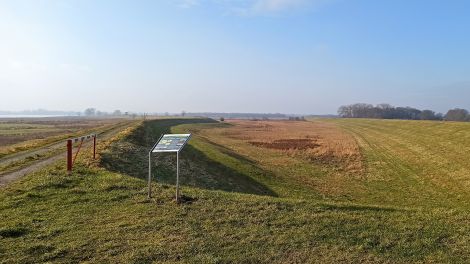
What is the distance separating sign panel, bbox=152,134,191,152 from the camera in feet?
39.2

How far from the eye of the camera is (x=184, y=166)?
2334 centimetres

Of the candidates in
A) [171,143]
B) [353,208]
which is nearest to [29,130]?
[171,143]

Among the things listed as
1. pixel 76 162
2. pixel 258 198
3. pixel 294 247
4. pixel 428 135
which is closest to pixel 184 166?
pixel 76 162

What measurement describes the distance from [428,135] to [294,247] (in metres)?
45.2

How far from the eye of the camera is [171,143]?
12312 millimetres

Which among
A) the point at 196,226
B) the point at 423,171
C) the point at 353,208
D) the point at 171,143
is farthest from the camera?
the point at 423,171

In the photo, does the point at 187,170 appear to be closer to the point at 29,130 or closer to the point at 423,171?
the point at 423,171

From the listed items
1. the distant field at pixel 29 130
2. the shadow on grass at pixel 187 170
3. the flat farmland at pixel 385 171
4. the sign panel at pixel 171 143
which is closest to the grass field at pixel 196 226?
the shadow on grass at pixel 187 170

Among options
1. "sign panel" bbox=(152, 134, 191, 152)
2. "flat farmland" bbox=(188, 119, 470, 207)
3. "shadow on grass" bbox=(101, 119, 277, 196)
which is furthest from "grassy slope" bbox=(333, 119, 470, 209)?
"sign panel" bbox=(152, 134, 191, 152)

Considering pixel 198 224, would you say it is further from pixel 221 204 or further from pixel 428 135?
pixel 428 135

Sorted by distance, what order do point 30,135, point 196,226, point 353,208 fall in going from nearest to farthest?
point 196,226, point 353,208, point 30,135

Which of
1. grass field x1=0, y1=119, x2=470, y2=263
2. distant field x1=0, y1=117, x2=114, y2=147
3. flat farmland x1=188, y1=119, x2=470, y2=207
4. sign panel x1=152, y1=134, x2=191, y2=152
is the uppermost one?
sign panel x1=152, y1=134, x2=191, y2=152

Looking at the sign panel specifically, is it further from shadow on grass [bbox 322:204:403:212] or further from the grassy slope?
the grassy slope

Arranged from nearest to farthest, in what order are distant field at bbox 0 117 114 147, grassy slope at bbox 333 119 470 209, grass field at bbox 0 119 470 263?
1. grass field at bbox 0 119 470 263
2. grassy slope at bbox 333 119 470 209
3. distant field at bbox 0 117 114 147
